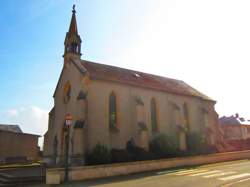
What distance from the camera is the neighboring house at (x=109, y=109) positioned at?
2365cm

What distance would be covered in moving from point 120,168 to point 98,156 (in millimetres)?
3349

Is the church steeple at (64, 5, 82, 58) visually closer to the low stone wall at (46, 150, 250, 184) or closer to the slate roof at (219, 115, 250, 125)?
the low stone wall at (46, 150, 250, 184)

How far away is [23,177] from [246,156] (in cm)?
2408

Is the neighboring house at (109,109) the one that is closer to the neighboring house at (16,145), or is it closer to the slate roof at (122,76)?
the slate roof at (122,76)

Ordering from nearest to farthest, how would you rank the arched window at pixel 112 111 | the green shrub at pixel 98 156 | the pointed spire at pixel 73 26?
the green shrub at pixel 98 156, the arched window at pixel 112 111, the pointed spire at pixel 73 26

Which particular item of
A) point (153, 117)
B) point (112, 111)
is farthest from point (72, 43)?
point (153, 117)

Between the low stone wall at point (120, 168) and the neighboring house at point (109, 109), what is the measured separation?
4.03 meters

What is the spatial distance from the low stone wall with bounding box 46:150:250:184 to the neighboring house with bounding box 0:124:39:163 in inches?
1048

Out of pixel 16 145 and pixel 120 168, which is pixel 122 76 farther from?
pixel 16 145

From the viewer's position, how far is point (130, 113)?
87.8 ft

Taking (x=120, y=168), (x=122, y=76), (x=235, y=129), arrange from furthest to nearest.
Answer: (x=235, y=129) → (x=122, y=76) → (x=120, y=168)

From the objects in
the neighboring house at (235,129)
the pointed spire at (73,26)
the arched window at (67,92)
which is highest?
the pointed spire at (73,26)

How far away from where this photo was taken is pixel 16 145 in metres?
42.1

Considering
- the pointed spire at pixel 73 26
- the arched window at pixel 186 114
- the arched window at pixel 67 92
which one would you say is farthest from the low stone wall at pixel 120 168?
the pointed spire at pixel 73 26
